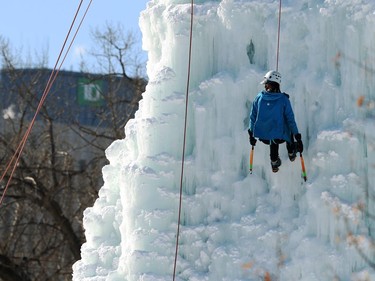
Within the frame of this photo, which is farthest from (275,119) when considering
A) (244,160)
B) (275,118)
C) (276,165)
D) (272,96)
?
(244,160)

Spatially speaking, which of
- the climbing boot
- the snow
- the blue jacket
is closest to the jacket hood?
the blue jacket

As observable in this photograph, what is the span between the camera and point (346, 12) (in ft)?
28.9

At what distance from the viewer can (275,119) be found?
8594 millimetres

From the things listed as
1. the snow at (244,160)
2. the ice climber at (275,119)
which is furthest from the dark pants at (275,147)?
the snow at (244,160)

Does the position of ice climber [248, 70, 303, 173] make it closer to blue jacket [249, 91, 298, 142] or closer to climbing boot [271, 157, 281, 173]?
blue jacket [249, 91, 298, 142]

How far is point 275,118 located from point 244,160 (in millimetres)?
550

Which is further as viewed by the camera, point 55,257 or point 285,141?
point 55,257

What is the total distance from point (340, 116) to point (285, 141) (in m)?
0.49

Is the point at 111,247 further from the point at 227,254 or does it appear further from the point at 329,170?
the point at 329,170

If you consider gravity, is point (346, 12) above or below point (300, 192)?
above

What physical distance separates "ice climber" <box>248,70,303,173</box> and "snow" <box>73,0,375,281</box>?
0.22 meters

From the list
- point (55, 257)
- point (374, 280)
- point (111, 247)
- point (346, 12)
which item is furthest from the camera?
point (55, 257)

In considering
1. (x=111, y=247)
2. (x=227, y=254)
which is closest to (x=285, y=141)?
(x=227, y=254)

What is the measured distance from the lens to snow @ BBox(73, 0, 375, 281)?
8531mm
